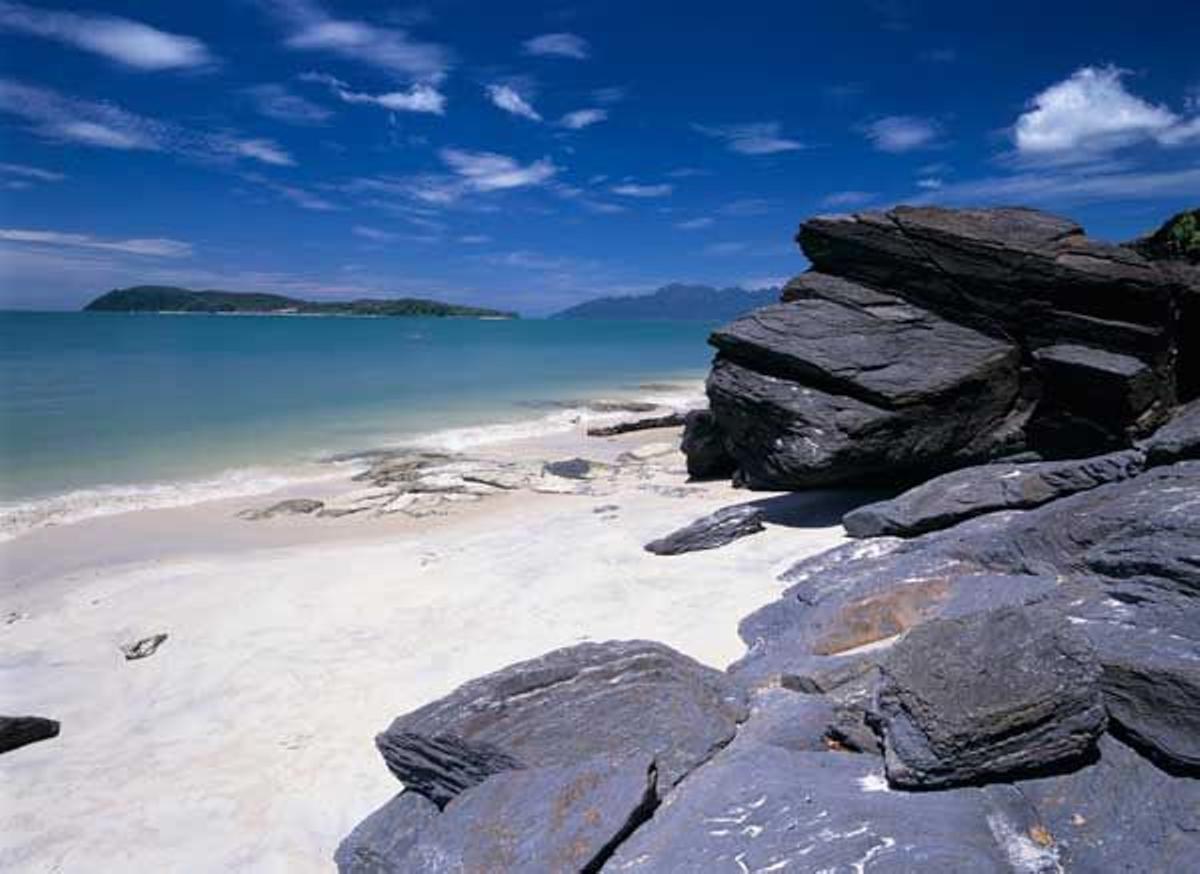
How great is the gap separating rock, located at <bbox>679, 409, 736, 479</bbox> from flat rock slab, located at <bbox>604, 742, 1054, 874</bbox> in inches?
466

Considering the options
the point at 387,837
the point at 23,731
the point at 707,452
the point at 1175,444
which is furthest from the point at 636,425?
the point at 387,837

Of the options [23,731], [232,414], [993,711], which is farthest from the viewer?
[232,414]

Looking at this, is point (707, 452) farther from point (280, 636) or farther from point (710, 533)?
point (280, 636)

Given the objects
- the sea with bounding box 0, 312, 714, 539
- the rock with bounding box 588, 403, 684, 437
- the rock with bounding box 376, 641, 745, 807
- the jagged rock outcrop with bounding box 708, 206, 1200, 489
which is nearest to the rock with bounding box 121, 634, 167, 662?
the rock with bounding box 376, 641, 745, 807

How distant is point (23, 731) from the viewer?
22.4 ft

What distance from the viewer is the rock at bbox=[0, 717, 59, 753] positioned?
671cm

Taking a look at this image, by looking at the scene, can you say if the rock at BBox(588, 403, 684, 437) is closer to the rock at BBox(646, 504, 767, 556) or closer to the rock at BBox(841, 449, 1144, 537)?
the rock at BBox(646, 504, 767, 556)

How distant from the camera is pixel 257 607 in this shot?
32.0 feet

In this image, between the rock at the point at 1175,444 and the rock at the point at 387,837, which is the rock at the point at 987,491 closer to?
the rock at the point at 1175,444

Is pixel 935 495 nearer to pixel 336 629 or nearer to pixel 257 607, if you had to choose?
pixel 336 629

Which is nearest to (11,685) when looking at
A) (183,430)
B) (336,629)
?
(336,629)

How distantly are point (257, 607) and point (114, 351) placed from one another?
6723cm

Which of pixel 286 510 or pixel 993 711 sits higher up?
pixel 993 711

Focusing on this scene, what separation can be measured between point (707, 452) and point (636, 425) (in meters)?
9.43
